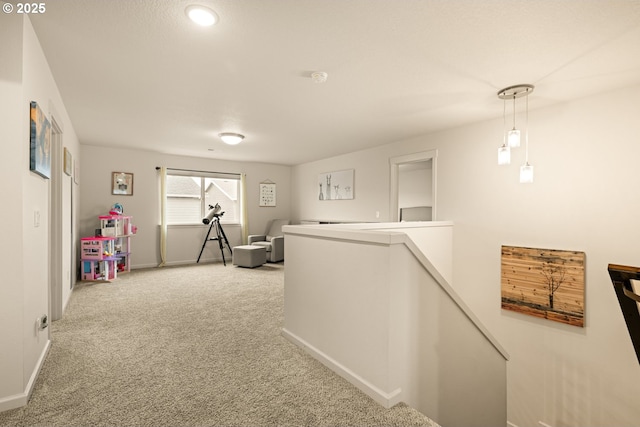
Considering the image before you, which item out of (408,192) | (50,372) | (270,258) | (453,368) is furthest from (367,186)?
(50,372)

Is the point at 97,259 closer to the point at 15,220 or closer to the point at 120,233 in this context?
the point at 120,233

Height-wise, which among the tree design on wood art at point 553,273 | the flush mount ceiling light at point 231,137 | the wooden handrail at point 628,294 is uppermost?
the flush mount ceiling light at point 231,137

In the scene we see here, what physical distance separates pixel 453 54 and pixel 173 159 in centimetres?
586

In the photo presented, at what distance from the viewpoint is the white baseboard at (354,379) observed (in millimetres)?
1715

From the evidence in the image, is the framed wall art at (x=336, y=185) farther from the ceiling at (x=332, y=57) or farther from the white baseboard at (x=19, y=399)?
the white baseboard at (x=19, y=399)

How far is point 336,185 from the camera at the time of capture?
6566 mm

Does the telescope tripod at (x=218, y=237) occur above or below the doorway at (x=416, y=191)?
below

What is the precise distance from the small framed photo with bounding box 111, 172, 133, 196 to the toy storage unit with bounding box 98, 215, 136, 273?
0.56 m

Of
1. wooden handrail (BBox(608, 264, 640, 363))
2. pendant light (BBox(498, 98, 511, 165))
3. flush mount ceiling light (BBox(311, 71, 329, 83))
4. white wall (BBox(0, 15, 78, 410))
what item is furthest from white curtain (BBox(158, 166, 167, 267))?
wooden handrail (BBox(608, 264, 640, 363))

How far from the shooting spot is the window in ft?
21.5

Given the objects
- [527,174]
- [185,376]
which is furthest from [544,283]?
[185,376]

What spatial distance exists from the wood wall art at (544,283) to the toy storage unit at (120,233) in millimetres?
5948

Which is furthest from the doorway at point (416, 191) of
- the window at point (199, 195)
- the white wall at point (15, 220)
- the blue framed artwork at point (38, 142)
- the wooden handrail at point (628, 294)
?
the white wall at point (15, 220)

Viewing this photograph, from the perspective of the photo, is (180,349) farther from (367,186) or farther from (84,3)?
(367,186)
